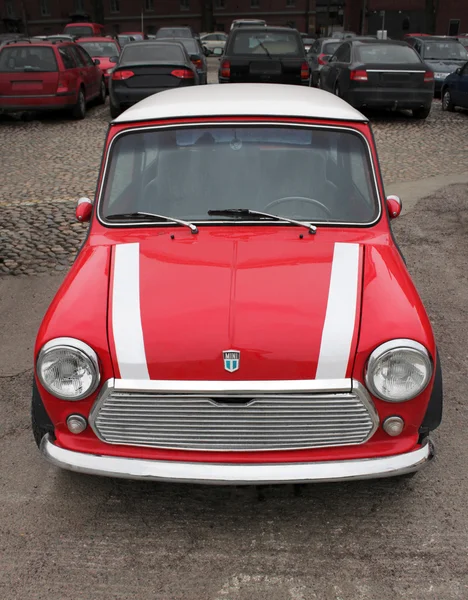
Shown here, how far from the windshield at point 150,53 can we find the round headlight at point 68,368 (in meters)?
11.8

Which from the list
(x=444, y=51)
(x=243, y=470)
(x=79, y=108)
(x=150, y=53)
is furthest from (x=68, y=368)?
(x=444, y=51)

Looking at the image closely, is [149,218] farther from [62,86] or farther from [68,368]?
[62,86]

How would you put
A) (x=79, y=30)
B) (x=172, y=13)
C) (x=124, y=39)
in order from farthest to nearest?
(x=172, y=13), (x=79, y=30), (x=124, y=39)

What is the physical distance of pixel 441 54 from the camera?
63.1 feet

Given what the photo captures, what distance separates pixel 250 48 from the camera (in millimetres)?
15469

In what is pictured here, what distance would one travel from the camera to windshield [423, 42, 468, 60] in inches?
751

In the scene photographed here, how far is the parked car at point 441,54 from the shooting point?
18.2 m

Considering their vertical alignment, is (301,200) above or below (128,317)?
→ above

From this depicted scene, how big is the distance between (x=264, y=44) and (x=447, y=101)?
434 centimetres

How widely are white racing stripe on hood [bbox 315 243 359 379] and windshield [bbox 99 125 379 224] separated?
0.54 metres

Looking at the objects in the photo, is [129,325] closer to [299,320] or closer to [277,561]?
[299,320]

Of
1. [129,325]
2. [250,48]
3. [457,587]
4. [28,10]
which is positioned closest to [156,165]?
[129,325]

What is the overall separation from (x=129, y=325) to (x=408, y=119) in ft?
41.4

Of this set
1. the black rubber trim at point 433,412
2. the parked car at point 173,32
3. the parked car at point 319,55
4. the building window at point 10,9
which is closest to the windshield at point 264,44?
the parked car at point 319,55
